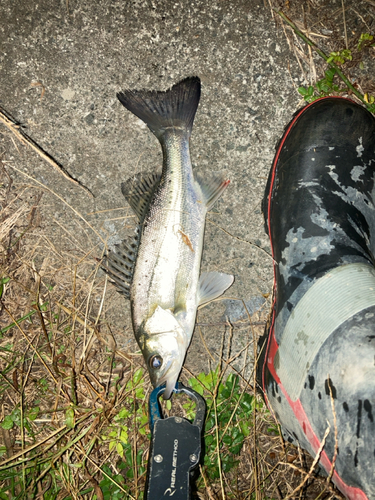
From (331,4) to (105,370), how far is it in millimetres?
3657

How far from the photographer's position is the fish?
8.71ft

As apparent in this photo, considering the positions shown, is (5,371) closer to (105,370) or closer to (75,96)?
(105,370)

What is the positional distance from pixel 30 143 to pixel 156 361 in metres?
2.13

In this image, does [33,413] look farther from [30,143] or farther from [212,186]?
[212,186]

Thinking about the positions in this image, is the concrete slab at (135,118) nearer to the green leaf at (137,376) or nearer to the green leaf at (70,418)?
the green leaf at (137,376)

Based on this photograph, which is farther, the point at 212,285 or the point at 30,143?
the point at 30,143

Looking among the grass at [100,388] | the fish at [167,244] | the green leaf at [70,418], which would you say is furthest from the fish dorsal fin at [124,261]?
the green leaf at [70,418]

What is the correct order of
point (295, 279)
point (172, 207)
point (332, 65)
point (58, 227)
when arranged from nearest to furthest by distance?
point (295, 279), point (172, 207), point (332, 65), point (58, 227)

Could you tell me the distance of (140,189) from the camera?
9.48ft

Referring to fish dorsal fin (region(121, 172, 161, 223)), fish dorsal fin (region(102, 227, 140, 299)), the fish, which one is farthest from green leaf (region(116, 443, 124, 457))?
fish dorsal fin (region(121, 172, 161, 223))

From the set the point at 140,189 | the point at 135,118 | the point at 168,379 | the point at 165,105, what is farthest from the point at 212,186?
the point at 168,379

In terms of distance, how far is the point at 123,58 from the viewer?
3076mm

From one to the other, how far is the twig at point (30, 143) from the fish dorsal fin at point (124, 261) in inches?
26.5

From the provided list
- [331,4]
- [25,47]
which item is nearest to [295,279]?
[331,4]
